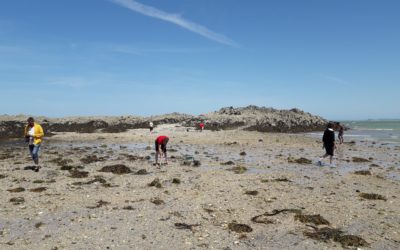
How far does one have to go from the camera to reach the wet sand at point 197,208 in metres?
8.88

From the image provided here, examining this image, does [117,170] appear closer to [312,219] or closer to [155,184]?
[155,184]

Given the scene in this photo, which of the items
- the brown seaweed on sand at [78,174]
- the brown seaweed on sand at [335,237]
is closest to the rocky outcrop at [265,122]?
the brown seaweed on sand at [78,174]

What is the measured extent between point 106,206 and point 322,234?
6.46 m

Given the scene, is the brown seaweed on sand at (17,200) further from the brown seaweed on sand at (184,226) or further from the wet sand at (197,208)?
the brown seaweed on sand at (184,226)

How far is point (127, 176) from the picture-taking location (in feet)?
56.2

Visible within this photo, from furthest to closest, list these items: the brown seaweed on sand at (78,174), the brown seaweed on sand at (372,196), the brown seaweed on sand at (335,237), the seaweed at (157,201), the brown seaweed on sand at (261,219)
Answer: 1. the brown seaweed on sand at (78,174)
2. the brown seaweed on sand at (372,196)
3. the seaweed at (157,201)
4. the brown seaweed on sand at (261,219)
5. the brown seaweed on sand at (335,237)

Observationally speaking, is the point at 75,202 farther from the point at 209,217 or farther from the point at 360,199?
the point at 360,199


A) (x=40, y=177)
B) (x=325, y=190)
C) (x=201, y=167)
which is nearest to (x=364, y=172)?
(x=325, y=190)

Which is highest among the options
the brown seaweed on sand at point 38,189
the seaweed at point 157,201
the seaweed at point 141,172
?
the seaweed at point 141,172

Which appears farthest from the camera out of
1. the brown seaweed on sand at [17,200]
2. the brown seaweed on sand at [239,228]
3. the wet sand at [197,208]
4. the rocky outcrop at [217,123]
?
the rocky outcrop at [217,123]

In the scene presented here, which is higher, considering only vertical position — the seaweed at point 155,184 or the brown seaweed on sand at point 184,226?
the seaweed at point 155,184

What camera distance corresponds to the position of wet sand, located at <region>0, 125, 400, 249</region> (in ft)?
29.1

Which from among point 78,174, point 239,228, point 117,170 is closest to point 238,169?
point 117,170

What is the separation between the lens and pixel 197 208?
11578 millimetres
